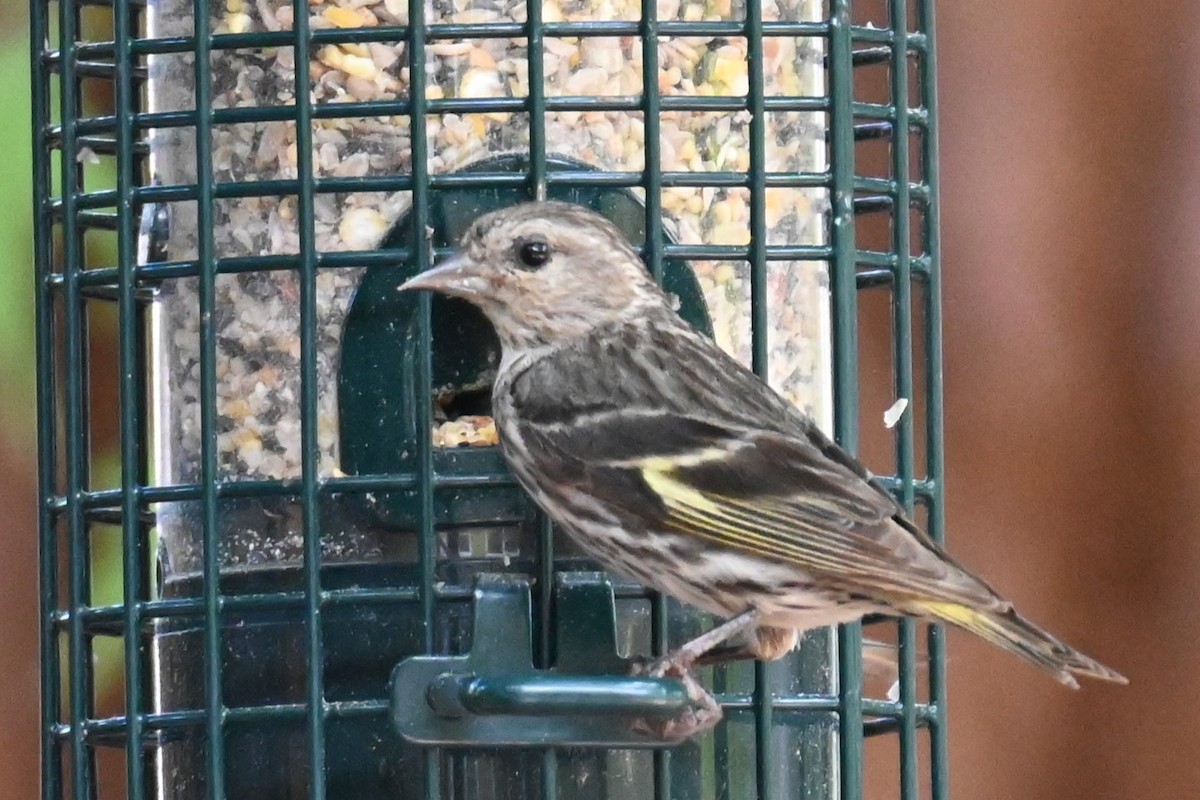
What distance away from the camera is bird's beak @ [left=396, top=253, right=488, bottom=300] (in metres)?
4.95

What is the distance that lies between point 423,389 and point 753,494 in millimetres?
669

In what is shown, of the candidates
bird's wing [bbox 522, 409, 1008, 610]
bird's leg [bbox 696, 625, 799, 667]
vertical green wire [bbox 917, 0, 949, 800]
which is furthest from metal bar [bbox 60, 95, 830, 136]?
bird's leg [bbox 696, 625, 799, 667]

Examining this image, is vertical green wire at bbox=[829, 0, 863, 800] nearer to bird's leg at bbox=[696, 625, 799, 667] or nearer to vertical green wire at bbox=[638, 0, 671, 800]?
bird's leg at bbox=[696, 625, 799, 667]

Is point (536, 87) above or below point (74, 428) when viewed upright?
above

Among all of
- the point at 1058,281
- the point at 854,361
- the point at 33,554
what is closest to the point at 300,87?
the point at 854,361

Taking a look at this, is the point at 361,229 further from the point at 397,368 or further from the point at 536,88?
the point at 536,88

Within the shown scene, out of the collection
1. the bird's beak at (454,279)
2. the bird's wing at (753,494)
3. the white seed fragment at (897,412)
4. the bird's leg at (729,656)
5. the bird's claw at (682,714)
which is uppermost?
the bird's beak at (454,279)

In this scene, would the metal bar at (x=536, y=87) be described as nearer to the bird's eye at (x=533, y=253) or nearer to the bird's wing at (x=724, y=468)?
the bird's eye at (x=533, y=253)

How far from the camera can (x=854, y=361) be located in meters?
5.22

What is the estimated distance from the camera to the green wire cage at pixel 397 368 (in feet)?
16.4

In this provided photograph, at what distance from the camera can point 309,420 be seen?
4.94 meters

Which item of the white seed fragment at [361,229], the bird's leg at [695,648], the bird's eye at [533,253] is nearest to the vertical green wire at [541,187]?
the bird's eye at [533,253]

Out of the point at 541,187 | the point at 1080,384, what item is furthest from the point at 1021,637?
the point at 1080,384

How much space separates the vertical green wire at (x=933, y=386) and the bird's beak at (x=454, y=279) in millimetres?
1006
